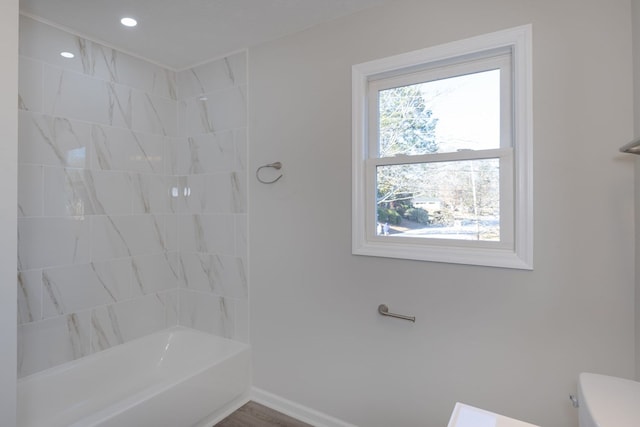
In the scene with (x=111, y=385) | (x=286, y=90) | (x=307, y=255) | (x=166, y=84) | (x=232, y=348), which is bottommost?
(x=111, y=385)

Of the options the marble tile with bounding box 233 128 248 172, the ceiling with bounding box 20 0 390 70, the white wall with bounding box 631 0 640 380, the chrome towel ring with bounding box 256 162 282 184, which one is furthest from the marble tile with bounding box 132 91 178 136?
the white wall with bounding box 631 0 640 380

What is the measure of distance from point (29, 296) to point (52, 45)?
1533mm

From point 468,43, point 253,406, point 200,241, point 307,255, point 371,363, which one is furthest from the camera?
point 200,241

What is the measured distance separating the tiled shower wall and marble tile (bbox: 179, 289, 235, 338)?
0.04 ft

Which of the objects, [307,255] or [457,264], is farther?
[307,255]

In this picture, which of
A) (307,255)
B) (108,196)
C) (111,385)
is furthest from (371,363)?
(108,196)

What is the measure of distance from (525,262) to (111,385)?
2687 millimetres

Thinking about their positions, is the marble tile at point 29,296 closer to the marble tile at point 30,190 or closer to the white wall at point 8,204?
the marble tile at point 30,190

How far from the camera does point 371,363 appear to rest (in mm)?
2025

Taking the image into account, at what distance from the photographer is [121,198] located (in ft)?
8.30

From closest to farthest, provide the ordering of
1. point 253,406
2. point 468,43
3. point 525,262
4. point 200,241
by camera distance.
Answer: point 525,262, point 468,43, point 253,406, point 200,241

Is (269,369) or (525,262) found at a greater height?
(525,262)

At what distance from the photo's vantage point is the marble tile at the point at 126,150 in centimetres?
239

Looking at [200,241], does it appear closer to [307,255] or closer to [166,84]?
[307,255]
